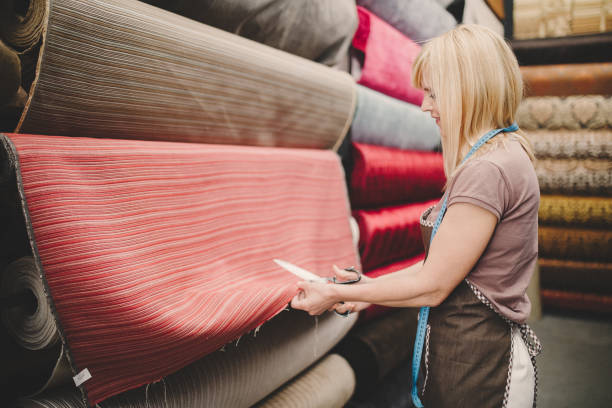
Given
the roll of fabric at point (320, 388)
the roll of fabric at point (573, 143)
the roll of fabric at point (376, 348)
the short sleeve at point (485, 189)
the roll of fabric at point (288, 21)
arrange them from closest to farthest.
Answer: the short sleeve at point (485, 189), the roll of fabric at point (288, 21), the roll of fabric at point (320, 388), the roll of fabric at point (376, 348), the roll of fabric at point (573, 143)

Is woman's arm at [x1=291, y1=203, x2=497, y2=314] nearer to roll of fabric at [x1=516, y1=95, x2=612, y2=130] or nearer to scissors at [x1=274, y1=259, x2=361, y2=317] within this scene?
scissors at [x1=274, y1=259, x2=361, y2=317]

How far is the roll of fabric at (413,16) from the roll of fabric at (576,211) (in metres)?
1.25

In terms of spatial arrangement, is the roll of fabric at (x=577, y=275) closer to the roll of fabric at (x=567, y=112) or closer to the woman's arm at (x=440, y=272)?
the roll of fabric at (x=567, y=112)

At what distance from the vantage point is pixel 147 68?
629 mm

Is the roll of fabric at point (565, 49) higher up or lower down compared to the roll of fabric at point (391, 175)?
higher up

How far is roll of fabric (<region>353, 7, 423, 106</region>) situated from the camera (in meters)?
1.28

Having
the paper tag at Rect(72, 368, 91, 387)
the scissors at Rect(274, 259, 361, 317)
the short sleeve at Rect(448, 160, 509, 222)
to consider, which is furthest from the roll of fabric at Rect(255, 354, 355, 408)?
the short sleeve at Rect(448, 160, 509, 222)

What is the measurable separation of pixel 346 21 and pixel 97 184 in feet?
2.63

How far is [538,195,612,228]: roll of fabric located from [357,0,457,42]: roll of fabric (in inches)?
49.2

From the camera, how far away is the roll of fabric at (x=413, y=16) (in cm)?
144

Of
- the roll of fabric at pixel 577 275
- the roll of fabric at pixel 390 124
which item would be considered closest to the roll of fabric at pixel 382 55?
the roll of fabric at pixel 390 124

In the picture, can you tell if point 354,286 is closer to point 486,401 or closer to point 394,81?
point 486,401

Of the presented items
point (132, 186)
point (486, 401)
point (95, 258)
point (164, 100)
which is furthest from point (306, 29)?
point (486, 401)

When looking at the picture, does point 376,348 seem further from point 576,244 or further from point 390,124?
point 576,244
